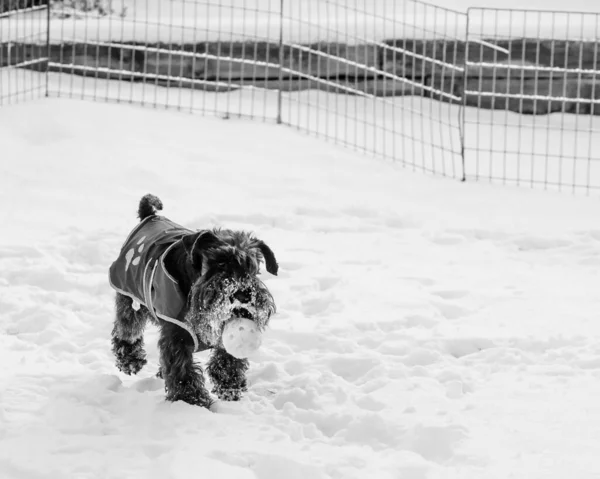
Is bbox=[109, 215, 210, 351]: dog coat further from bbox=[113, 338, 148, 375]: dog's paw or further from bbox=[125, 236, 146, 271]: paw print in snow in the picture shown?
bbox=[113, 338, 148, 375]: dog's paw

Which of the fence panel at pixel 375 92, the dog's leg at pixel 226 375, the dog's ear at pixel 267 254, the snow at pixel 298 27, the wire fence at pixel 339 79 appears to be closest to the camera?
the dog's ear at pixel 267 254

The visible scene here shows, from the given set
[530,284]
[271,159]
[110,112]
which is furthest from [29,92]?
[530,284]

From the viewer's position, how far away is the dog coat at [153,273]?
428 centimetres

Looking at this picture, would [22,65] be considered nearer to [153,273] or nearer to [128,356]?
[128,356]

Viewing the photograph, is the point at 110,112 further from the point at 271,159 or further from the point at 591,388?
the point at 591,388

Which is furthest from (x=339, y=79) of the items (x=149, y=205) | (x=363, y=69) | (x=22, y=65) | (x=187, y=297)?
(x=187, y=297)

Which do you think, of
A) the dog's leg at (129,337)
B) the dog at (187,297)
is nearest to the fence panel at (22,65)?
the dog at (187,297)

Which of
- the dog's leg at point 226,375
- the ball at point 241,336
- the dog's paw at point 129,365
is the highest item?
the ball at point 241,336

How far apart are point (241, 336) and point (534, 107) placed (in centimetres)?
608

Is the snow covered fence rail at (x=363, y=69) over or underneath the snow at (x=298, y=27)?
underneath

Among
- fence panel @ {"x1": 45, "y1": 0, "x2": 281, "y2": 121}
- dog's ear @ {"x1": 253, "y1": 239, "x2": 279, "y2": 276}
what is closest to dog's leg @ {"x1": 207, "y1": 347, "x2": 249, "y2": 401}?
dog's ear @ {"x1": 253, "y1": 239, "x2": 279, "y2": 276}

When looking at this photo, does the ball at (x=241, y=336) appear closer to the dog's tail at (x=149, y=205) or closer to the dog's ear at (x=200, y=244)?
the dog's ear at (x=200, y=244)

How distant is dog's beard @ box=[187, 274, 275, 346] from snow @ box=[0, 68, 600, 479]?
19.5 inches

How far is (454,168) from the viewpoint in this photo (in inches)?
361
